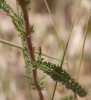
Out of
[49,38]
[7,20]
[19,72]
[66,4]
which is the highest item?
[66,4]

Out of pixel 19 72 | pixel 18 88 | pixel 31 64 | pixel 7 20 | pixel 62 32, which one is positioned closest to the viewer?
pixel 31 64

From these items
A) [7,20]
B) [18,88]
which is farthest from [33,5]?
[18,88]

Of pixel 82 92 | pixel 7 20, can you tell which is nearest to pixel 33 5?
pixel 7 20

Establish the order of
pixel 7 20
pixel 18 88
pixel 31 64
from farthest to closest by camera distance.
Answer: pixel 7 20 → pixel 18 88 → pixel 31 64

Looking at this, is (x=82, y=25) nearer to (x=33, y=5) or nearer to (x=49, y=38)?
(x=49, y=38)

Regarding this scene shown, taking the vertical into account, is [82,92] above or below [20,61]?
below

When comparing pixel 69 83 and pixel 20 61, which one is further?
pixel 20 61

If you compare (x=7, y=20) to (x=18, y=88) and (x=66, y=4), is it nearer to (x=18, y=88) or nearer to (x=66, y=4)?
(x=66, y=4)

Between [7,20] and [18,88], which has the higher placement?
[7,20]

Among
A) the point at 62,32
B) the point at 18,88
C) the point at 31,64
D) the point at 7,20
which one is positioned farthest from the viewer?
the point at 7,20

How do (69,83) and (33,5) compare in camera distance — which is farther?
(33,5)
